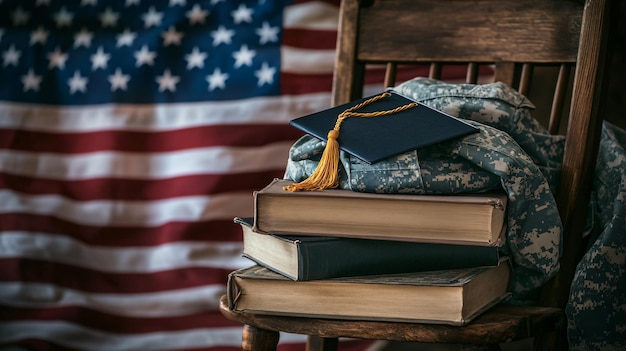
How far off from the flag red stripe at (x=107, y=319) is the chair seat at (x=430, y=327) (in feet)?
3.22

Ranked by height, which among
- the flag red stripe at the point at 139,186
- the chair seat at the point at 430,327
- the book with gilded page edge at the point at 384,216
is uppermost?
the book with gilded page edge at the point at 384,216

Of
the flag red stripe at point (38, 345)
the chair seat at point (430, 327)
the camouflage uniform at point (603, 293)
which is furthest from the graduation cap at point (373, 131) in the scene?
the flag red stripe at point (38, 345)

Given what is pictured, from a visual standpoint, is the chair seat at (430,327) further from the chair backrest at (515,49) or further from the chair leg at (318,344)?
the chair leg at (318,344)

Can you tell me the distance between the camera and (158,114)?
5.74 feet

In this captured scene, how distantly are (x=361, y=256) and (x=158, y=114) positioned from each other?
112 centimetres

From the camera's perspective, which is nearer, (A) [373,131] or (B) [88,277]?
(A) [373,131]

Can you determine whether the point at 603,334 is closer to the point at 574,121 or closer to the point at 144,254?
the point at 574,121

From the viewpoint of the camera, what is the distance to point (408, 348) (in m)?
1.52

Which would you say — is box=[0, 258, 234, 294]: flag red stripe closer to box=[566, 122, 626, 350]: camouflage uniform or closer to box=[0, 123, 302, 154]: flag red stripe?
box=[0, 123, 302, 154]: flag red stripe

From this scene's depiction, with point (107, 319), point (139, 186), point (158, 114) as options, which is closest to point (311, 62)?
point (158, 114)

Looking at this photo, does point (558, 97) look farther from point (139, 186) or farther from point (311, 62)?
point (139, 186)

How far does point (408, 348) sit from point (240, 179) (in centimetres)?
52

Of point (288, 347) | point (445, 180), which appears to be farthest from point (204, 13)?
point (445, 180)

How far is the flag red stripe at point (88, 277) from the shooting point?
1725mm
